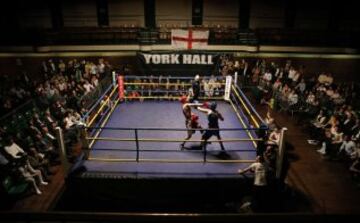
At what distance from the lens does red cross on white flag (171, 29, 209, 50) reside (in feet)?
44.0

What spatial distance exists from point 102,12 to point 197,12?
5.94 m

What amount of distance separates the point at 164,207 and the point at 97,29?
44.9ft

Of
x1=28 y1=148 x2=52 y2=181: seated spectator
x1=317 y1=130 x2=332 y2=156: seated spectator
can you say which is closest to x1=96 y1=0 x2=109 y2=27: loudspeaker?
x1=28 y1=148 x2=52 y2=181: seated spectator

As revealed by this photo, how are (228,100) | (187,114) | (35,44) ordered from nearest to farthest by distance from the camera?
(187,114) < (228,100) < (35,44)

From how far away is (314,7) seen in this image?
18000mm

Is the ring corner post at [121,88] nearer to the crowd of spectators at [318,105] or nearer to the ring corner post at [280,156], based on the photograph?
the crowd of spectators at [318,105]

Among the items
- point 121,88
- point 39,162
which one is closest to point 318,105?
point 121,88

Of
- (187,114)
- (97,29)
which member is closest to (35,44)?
(97,29)

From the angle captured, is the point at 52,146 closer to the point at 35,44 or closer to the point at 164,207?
the point at 164,207

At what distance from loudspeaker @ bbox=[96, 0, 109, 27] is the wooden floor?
13.0m

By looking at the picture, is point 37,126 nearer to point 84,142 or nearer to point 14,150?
point 14,150

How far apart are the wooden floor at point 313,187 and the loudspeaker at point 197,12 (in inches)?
458

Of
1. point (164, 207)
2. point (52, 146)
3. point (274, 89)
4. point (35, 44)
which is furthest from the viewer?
point (35, 44)

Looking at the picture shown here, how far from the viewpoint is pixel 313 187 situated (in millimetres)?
7059
